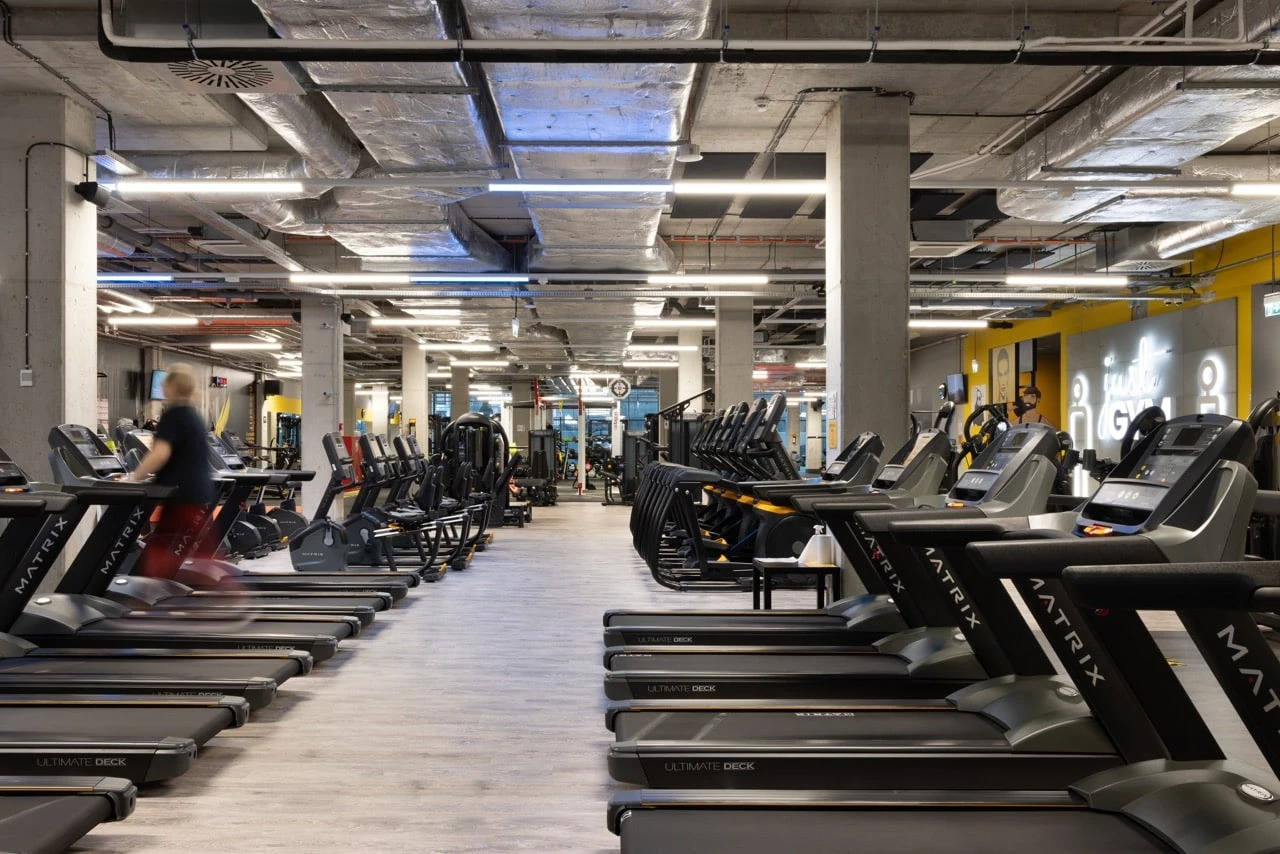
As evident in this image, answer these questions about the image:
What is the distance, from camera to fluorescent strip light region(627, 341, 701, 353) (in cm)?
1805

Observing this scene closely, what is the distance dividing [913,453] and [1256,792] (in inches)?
100

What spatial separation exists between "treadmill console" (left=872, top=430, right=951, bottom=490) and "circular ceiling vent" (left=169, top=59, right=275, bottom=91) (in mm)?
4114

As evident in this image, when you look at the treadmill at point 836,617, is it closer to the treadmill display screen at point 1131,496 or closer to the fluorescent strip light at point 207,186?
the treadmill display screen at point 1131,496

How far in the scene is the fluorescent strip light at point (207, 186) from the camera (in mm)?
7688

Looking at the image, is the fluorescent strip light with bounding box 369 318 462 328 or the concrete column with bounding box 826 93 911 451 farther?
the fluorescent strip light with bounding box 369 318 462 328

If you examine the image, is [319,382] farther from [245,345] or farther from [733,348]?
[245,345]

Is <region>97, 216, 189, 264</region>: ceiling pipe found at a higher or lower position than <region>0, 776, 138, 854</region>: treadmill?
higher

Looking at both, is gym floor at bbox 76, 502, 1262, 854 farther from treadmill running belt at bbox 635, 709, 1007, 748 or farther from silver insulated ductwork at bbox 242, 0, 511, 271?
silver insulated ductwork at bbox 242, 0, 511, 271

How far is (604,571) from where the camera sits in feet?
30.0

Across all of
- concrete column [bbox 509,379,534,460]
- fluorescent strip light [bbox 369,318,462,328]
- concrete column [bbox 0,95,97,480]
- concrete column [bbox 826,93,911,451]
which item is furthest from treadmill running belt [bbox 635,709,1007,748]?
concrete column [bbox 509,379,534,460]

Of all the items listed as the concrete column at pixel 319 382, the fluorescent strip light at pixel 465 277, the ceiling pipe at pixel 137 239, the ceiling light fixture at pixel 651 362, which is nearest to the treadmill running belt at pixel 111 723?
the ceiling pipe at pixel 137 239

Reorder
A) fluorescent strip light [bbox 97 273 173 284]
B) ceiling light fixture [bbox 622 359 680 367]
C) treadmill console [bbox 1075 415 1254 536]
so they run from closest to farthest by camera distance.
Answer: treadmill console [bbox 1075 415 1254 536] → fluorescent strip light [bbox 97 273 173 284] → ceiling light fixture [bbox 622 359 680 367]

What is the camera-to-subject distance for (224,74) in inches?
227

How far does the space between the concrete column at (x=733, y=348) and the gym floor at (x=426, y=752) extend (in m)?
8.07
